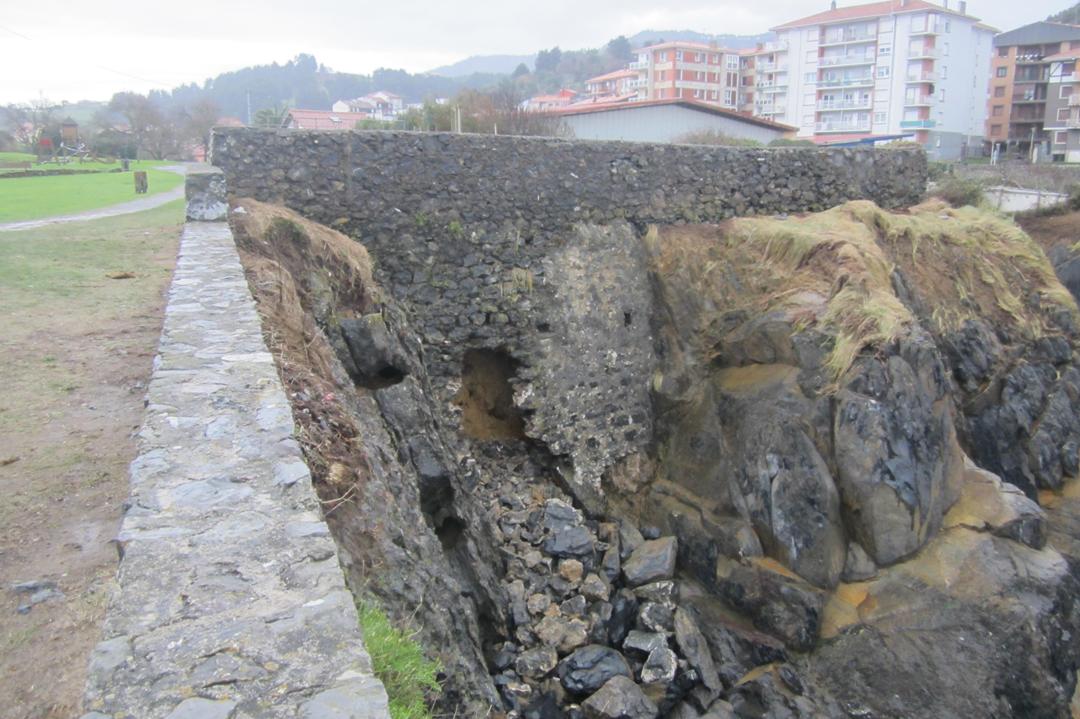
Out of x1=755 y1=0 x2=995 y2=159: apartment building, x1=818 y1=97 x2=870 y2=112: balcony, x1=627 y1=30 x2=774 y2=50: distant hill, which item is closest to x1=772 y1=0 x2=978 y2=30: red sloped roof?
x1=755 y1=0 x2=995 y2=159: apartment building

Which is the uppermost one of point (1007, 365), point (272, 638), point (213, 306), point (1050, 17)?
point (1050, 17)

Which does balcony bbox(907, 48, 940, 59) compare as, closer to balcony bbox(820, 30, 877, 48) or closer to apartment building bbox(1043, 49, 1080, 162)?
balcony bbox(820, 30, 877, 48)

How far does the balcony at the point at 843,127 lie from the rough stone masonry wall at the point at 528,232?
42.7 meters

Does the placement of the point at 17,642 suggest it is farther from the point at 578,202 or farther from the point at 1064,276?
the point at 1064,276

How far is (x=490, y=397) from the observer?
11.0 m

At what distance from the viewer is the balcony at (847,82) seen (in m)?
50.1

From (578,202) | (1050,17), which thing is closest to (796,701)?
(578,202)

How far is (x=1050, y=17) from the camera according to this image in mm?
77812

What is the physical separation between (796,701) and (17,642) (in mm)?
7005

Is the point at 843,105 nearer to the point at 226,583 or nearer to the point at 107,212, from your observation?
the point at 107,212

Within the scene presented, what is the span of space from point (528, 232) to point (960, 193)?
11.3 m

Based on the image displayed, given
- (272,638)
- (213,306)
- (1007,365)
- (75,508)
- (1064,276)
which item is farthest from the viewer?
(1064,276)

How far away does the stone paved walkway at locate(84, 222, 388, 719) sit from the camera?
2023 millimetres

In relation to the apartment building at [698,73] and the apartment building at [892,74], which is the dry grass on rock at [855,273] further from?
the apartment building at [698,73]
